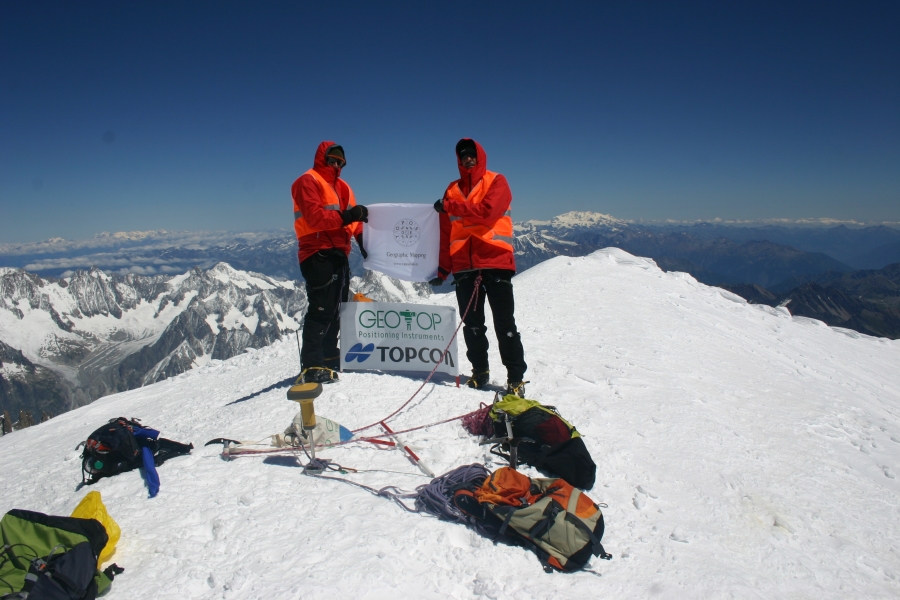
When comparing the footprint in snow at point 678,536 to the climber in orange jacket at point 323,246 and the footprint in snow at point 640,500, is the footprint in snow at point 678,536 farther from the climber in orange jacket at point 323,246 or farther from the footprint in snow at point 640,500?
the climber in orange jacket at point 323,246

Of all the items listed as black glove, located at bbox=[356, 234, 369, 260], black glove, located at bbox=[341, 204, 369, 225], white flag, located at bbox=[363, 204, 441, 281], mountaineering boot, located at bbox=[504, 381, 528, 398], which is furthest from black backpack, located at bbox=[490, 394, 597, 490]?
black glove, located at bbox=[356, 234, 369, 260]

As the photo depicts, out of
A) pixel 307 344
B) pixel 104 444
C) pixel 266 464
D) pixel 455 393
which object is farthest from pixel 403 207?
pixel 104 444

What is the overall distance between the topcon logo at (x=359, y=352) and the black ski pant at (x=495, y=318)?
1795 mm

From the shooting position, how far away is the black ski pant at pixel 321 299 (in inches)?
266

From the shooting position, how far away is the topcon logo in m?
7.44

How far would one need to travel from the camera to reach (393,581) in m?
2.86

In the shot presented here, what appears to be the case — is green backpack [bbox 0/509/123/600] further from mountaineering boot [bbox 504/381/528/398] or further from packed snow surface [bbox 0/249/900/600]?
mountaineering boot [bbox 504/381/528/398]

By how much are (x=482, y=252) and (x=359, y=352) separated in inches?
110

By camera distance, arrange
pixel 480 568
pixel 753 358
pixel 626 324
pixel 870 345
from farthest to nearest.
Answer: pixel 870 345 → pixel 626 324 → pixel 753 358 → pixel 480 568

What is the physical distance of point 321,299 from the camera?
6.85 metres

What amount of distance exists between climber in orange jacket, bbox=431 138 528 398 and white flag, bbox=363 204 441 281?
0.97 metres

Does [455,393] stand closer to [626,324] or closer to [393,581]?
[393,581]

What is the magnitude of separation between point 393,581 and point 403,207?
20.0ft

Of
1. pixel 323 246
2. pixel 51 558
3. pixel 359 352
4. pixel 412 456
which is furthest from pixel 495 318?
pixel 51 558
